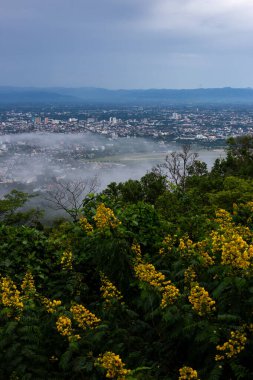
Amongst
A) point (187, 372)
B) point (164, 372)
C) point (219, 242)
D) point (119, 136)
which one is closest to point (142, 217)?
point (219, 242)

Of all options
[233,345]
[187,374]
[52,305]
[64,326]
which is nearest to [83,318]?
[64,326]

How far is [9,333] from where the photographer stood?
4.02 metres

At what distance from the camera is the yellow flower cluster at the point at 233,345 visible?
3.40m

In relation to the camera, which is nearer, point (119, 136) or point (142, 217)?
point (142, 217)

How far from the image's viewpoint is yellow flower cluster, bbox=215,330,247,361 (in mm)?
3404

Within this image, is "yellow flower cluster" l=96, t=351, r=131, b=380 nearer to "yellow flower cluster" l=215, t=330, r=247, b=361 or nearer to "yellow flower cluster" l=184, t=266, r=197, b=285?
"yellow flower cluster" l=215, t=330, r=247, b=361

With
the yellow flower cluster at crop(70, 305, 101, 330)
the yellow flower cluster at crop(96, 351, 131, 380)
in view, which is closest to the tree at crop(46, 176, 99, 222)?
the yellow flower cluster at crop(70, 305, 101, 330)

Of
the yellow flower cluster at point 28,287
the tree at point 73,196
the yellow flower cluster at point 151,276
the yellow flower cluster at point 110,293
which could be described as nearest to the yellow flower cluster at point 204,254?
the yellow flower cluster at point 151,276

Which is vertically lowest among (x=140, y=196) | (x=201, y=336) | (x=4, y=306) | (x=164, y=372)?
(x=140, y=196)

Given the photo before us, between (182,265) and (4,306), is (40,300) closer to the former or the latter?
(4,306)

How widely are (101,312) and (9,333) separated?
125 cm

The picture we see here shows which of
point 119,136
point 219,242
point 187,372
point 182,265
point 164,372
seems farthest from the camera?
point 119,136

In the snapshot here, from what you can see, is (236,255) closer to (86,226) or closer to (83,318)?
(83,318)

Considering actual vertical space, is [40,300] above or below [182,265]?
below
